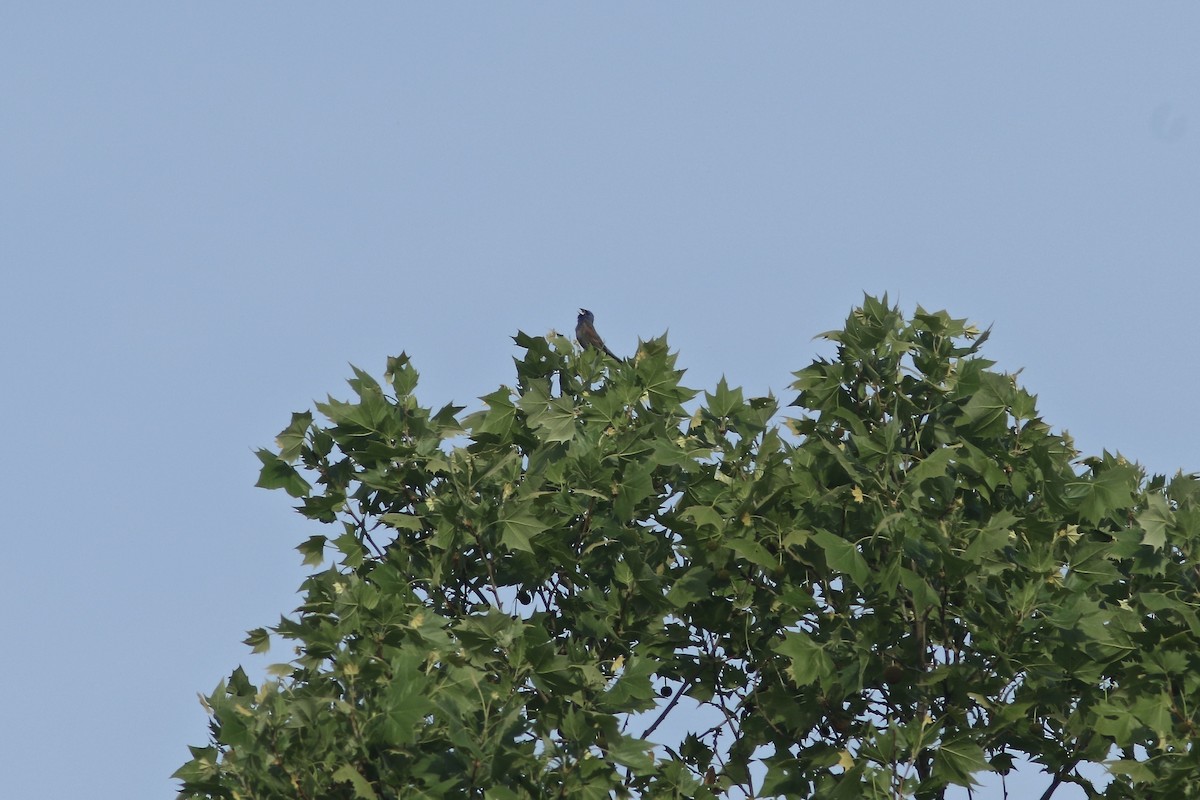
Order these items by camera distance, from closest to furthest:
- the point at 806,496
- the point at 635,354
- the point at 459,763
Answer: the point at 459,763, the point at 806,496, the point at 635,354

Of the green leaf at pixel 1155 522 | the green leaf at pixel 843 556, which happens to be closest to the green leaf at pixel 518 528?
the green leaf at pixel 843 556

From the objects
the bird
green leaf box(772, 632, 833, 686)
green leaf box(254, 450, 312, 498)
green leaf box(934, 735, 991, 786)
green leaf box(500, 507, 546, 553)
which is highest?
the bird

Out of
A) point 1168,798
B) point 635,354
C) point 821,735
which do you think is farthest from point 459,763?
point 1168,798

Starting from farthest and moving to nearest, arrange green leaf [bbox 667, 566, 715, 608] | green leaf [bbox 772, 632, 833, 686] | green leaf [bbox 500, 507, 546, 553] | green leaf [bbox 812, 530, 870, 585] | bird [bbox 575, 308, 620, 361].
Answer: bird [bbox 575, 308, 620, 361]
green leaf [bbox 667, 566, 715, 608]
green leaf [bbox 500, 507, 546, 553]
green leaf [bbox 772, 632, 833, 686]
green leaf [bbox 812, 530, 870, 585]

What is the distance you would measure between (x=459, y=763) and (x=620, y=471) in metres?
3.29

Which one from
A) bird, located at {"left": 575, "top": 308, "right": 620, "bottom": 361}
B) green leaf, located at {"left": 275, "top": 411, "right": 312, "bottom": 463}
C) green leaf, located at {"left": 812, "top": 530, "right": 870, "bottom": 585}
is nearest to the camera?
green leaf, located at {"left": 812, "top": 530, "right": 870, "bottom": 585}

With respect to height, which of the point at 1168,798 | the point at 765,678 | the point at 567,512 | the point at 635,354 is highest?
the point at 635,354

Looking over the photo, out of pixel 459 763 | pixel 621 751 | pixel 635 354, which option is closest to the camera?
pixel 459 763

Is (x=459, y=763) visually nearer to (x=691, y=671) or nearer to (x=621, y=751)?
(x=621, y=751)

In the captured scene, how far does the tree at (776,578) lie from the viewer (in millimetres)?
12258

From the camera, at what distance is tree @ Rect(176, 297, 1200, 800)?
40.2ft

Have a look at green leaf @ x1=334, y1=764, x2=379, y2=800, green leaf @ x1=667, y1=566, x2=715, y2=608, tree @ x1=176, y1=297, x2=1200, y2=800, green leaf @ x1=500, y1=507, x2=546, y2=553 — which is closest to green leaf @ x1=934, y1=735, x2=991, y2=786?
tree @ x1=176, y1=297, x2=1200, y2=800

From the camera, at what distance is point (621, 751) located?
40.1 feet

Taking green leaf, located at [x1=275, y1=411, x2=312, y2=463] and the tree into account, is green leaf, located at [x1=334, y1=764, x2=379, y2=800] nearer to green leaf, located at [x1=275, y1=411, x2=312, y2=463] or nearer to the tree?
the tree
